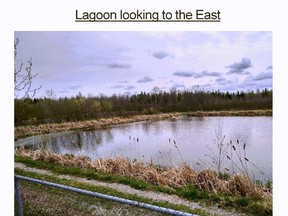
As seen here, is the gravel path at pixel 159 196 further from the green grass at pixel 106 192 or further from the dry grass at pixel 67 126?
the dry grass at pixel 67 126

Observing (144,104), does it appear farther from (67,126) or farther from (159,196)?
(159,196)

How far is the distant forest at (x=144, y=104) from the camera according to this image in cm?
2708

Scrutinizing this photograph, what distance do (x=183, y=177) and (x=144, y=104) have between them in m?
35.6

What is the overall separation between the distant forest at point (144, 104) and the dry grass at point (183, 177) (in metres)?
12.7

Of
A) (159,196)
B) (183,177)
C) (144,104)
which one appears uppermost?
(144,104)

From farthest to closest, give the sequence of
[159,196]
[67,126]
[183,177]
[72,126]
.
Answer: [72,126]
[67,126]
[183,177]
[159,196]

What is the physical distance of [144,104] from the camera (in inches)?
1711

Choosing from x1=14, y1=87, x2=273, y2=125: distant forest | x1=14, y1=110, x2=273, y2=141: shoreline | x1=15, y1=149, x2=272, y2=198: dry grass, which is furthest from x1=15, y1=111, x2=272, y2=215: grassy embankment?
x1=14, y1=87, x2=273, y2=125: distant forest

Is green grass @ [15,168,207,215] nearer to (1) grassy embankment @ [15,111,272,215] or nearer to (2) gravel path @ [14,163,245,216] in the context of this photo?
(1) grassy embankment @ [15,111,272,215]

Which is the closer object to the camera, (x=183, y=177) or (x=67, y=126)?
(x=183, y=177)

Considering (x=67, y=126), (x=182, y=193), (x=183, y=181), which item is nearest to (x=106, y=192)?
(x=182, y=193)

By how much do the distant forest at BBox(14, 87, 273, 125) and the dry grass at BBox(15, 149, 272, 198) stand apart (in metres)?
12.7

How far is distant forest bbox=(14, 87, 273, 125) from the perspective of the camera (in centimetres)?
2708
